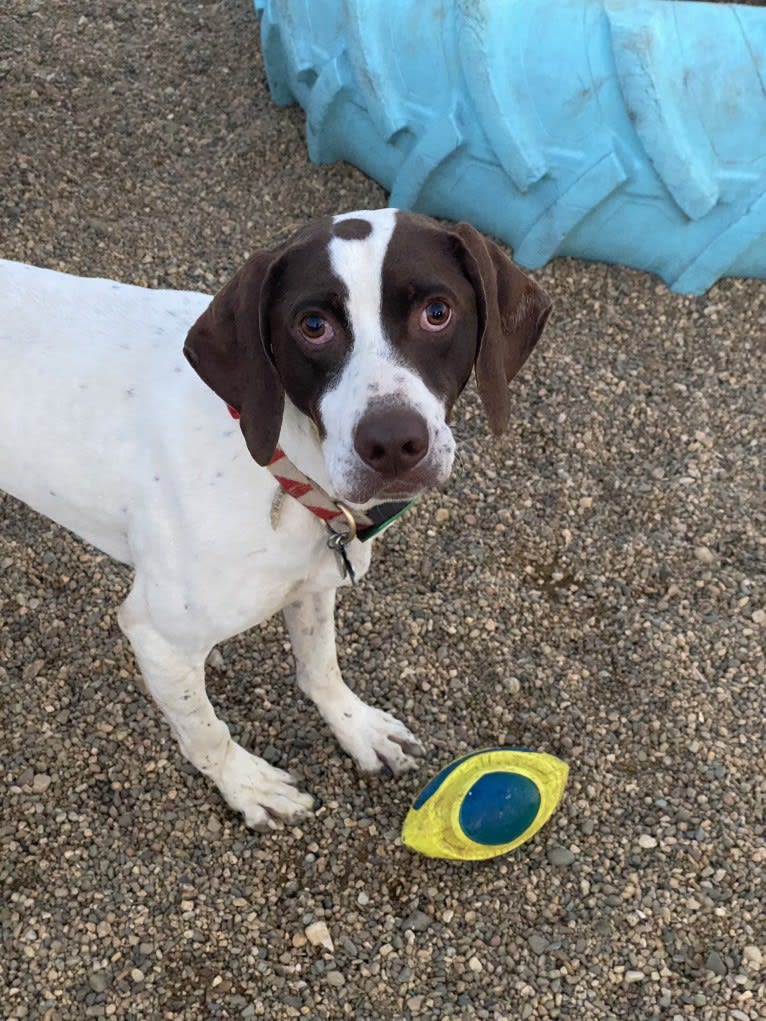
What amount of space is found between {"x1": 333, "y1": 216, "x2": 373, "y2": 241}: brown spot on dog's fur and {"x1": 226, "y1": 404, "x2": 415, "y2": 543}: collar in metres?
0.41

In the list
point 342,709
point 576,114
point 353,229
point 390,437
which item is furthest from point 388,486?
point 576,114

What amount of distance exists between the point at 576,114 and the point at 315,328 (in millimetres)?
2518

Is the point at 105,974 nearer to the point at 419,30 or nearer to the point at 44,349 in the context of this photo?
the point at 44,349

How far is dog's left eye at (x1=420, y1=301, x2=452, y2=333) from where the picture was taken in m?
2.05

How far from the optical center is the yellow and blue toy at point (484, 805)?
2678mm

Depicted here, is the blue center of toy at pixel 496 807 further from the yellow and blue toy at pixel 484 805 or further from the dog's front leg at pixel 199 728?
the dog's front leg at pixel 199 728

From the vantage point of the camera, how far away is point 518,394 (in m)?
4.10

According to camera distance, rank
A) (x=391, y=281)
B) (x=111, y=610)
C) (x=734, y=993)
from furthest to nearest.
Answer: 1. (x=111, y=610)
2. (x=734, y=993)
3. (x=391, y=281)

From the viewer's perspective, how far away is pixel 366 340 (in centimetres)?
198

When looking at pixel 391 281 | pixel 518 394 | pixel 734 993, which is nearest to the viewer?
pixel 391 281

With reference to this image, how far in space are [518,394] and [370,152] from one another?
1294 mm

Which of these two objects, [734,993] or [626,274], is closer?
[734,993]

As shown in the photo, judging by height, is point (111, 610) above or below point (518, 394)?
below

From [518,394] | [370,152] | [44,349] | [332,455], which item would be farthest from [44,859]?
[370,152]
